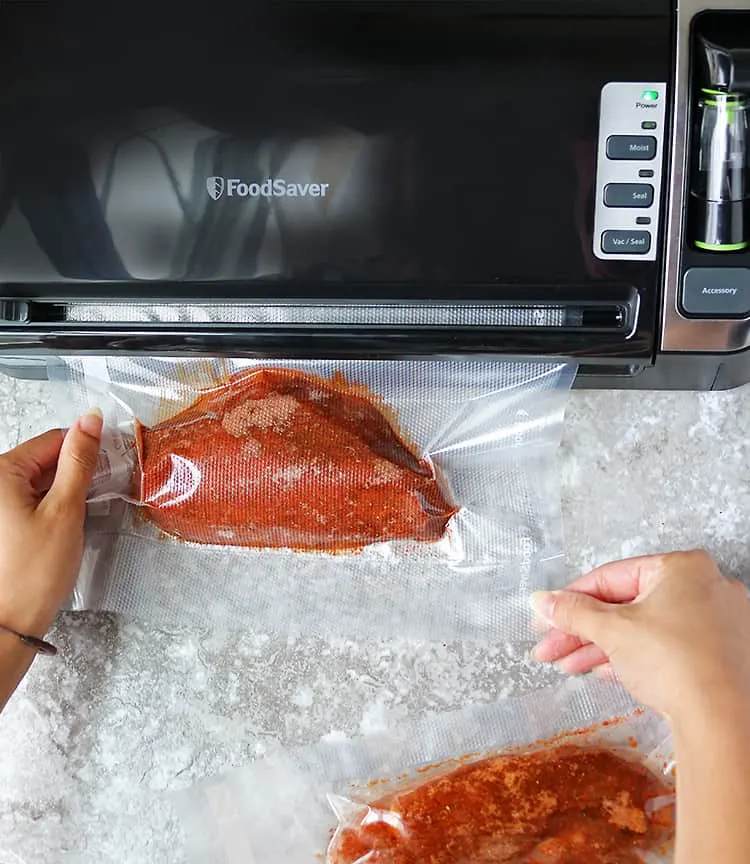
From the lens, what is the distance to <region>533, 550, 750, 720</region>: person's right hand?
0.69 metres

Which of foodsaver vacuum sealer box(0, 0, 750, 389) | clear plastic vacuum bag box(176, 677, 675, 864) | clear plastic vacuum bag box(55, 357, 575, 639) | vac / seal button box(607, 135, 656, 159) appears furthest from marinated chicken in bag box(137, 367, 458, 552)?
vac / seal button box(607, 135, 656, 159)

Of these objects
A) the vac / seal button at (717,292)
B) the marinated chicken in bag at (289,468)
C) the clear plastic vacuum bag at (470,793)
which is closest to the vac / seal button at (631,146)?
the vac / seal button at (717,292)

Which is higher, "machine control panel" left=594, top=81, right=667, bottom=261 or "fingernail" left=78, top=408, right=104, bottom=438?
"machine control panel" left=594, top=81, right=667, bottom=261

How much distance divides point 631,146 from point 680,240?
9cm

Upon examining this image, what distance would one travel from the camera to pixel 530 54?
738 millimetres

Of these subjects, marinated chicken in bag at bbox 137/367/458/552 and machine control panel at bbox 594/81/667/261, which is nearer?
machine control panel at bbox 594/81/667/261

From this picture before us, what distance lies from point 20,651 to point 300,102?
604 mm

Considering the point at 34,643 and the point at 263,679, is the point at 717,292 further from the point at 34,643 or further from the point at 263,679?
the point at 34,643

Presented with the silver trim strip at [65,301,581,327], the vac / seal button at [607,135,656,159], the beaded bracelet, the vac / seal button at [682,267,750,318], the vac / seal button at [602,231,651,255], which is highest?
the vac / seal button at [607,135,656,159]

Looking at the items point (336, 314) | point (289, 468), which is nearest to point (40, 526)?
point (289, 468)

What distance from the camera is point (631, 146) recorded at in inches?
28.8

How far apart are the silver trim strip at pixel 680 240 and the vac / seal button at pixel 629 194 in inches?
0.8

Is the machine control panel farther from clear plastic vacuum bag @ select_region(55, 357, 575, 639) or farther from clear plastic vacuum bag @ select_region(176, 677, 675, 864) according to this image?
clear plastic vacuum bag @ select_region(176, 677, 675, 864)

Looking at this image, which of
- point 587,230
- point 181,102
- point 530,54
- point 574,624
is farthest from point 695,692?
point 181,102
